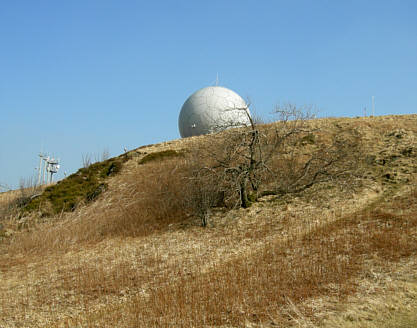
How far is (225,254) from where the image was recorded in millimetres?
14102

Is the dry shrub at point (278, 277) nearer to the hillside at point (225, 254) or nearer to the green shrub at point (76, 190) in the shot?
the hillside at point (225, 254)

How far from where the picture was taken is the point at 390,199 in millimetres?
17203

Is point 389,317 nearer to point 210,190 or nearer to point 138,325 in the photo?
point 138,325

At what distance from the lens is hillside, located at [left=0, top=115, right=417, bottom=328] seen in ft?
29.1

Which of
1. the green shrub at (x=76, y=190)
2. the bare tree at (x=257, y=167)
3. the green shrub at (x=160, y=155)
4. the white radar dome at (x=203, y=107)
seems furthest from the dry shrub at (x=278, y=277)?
the white radar dome at (x=203, y=107)

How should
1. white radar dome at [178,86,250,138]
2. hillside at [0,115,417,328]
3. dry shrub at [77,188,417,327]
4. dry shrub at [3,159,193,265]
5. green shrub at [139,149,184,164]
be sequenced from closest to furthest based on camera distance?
dry shrub at [77,188,417,327]
hillside at [0,115,417,328]
dry shrub at [3,159,193,265]
green shrub at [139,149,184,164]
white radar dome at [178,86,250,138]

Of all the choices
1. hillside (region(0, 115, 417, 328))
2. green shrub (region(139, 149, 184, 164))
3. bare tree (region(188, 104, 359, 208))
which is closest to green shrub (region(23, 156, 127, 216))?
hillside (region(0, 115, 417, 328))

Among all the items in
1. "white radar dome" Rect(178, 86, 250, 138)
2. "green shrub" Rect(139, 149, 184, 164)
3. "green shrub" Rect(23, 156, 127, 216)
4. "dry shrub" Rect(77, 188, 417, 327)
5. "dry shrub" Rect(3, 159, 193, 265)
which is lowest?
"dry shrub" Rect(77, 188, 417, 327)

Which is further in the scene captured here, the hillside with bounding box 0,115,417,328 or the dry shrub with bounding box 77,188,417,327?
the hillside with bounding box 0,115,417,328

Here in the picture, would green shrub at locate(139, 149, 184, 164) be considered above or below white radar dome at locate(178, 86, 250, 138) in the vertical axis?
below

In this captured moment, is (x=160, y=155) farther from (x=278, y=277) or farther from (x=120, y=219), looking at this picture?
Result: (x=278, y=277)

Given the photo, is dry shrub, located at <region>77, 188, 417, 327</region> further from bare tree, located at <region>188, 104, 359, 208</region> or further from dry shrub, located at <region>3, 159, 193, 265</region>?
dry shrub, located at <region>3, 159, 193, 265</region>

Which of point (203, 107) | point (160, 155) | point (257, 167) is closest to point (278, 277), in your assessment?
point (257, 167)

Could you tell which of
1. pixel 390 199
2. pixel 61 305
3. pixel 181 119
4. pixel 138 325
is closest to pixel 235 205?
pixel 390 199
